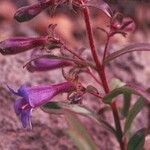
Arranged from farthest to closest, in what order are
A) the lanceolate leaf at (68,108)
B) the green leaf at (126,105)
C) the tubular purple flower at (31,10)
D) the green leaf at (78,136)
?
the green leaf at (126,105) → the green leaf at (78,136) → the lanceolate leaf at (68,108) → the tubular purple flower at (31,10)

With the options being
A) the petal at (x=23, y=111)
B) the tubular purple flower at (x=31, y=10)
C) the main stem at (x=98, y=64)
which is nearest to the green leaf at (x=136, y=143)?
the main stem at (x=98, y=64)

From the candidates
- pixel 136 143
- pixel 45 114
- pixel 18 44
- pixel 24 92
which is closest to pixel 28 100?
pixel 24 92

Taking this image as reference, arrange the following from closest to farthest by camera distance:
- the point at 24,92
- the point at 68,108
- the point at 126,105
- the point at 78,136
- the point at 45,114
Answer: the point at 24,92, the point at 68,108, the point at 78,136, the point at 126,105, the point at 45,114

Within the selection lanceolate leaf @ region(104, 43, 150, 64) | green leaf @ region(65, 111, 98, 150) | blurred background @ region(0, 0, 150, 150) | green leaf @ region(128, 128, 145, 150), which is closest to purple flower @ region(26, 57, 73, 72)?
blurred background @ region(0, 0, 150, 150)

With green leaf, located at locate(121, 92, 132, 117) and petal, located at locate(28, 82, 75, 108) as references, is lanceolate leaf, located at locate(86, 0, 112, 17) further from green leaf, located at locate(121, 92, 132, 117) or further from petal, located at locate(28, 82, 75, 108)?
green leaf, located at locate(121, 92, 132, 117)

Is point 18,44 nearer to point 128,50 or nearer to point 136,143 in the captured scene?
point 128,50

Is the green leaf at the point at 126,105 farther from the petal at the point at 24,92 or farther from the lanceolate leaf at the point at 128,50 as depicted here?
the petal at the point at 24,92

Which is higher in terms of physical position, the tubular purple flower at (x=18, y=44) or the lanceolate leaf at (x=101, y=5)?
the lanceolate leaf at (x=101, y=5)

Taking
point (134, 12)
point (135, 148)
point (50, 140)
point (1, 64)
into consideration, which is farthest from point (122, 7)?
point (135, 148)

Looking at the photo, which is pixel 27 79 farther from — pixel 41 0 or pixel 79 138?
pixel 41 0
